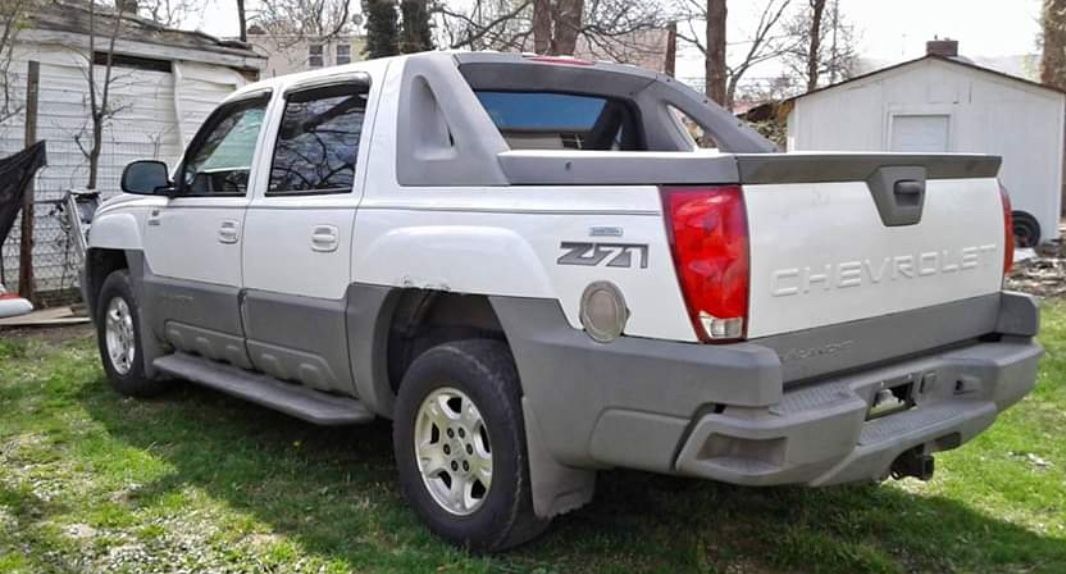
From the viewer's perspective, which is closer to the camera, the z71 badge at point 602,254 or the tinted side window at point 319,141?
the z71 badge at point 602,254

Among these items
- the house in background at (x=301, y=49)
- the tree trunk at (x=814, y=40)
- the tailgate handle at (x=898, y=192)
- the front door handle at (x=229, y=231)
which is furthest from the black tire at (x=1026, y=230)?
the front door handle at (x=229, y=231)

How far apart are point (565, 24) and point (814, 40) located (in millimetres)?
17869

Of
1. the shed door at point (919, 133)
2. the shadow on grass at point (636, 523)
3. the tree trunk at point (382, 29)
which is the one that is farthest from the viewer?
the shed door at point (919, 133)

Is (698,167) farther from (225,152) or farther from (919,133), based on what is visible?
(919,133)

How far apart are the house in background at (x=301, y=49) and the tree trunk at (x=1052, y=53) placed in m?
15.2

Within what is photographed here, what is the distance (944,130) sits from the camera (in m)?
16.9

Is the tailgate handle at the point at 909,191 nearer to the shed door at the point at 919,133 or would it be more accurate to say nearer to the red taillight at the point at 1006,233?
the red taillight at the point at 1006,233

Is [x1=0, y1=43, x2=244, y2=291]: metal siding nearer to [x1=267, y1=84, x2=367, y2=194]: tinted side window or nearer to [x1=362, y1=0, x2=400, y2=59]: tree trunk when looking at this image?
[x1=362, y1=0, x2=400, y2=59]: tree trunk

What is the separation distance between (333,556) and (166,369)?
7.53 ft

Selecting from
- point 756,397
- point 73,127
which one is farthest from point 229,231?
point 73,127

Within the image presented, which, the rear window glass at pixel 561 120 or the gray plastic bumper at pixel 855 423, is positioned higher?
the rear window glass at pixel 561 120

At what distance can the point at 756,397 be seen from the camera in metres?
2.99

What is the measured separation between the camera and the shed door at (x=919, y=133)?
16.9 m

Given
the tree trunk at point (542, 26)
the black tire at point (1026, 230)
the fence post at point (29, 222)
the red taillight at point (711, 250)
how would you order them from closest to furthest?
1. the red taillight at point (711, 250)
2. the fence post at point (29, 222)
3. the tree trunk at point (542, 26)
4. the black tire at point (1026, 230)
